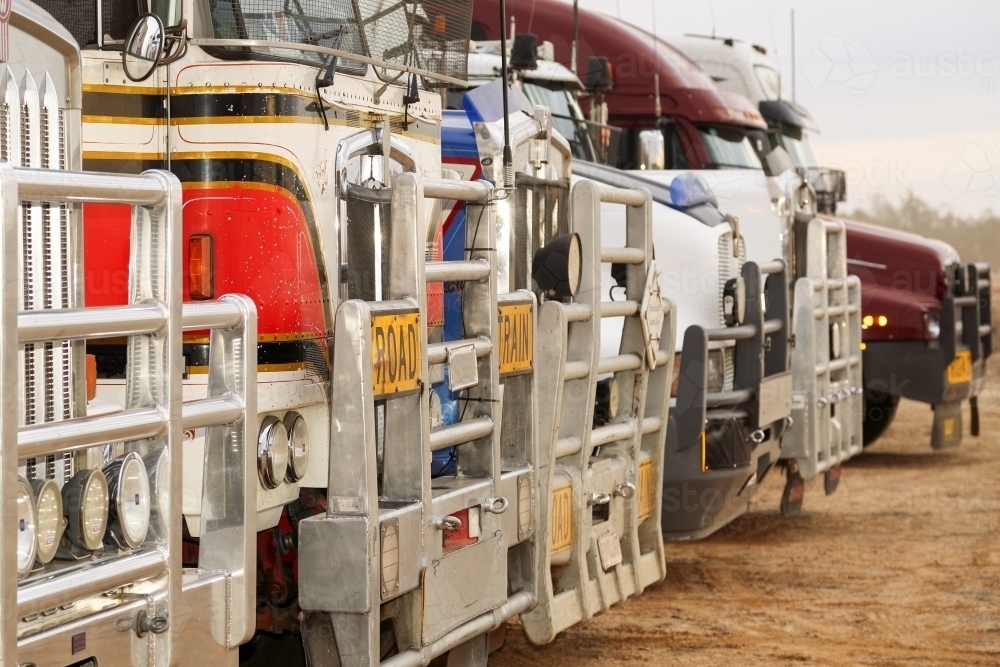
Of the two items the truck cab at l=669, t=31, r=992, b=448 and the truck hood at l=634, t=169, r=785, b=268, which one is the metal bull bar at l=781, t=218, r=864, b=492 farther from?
the truck cab at l=669, t=31, r=992, b=448

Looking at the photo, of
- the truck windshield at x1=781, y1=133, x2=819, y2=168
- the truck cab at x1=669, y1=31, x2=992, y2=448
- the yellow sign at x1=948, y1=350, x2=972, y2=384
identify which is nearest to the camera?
the truck cab at x1=669, y1=31, x2=992, y2=448

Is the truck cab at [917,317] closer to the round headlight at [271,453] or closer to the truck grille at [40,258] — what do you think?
the round headlight at [271,453]

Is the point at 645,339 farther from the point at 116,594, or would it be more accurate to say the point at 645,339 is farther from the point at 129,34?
the point at 116,594

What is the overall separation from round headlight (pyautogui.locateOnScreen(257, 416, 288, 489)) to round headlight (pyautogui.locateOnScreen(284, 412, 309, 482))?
0.04 meters

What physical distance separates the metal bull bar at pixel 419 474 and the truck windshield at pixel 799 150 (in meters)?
9.36

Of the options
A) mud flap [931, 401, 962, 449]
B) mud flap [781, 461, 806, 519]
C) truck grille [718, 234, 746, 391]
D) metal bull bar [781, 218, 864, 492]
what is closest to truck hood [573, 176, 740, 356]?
truck grille [718, 234, 746, 391]

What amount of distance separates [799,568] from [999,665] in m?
2.31

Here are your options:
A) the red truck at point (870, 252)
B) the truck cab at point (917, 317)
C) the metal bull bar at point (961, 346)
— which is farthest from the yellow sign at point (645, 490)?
the metal bull bar at point (961, 346)

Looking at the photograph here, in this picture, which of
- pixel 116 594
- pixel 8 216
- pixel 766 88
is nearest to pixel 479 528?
pixel 116 594

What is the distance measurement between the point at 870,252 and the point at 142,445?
9.25 metres

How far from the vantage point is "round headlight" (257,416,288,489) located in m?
4.24

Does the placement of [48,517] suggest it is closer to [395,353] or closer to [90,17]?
[395,353]

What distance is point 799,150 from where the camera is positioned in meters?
14.3

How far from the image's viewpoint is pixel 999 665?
20.3 ft
